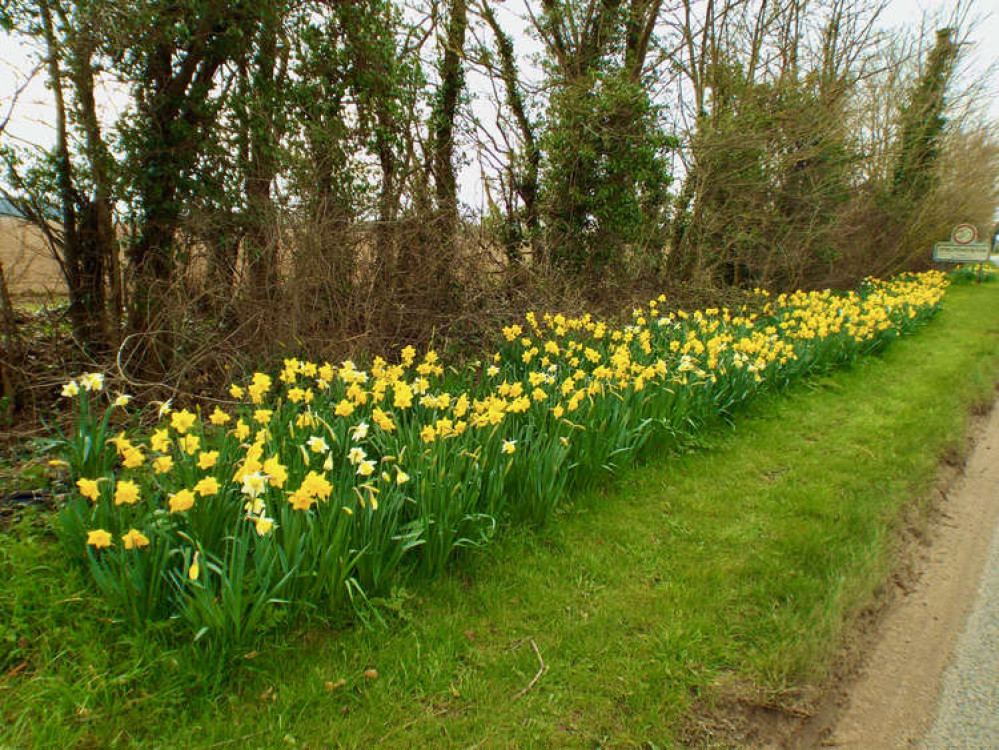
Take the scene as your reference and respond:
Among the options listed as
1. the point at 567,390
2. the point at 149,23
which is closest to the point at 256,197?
the point at 149,23

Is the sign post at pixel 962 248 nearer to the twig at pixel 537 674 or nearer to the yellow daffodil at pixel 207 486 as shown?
the twig at pixel 537 674

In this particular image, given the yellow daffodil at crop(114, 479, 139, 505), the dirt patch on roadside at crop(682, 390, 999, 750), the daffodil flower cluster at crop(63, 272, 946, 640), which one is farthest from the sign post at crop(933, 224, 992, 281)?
the yellow daffodil at crop(114, 479, 139, 505)

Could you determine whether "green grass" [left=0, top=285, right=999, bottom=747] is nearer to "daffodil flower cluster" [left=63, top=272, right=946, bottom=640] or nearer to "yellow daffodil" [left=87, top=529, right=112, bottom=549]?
"daffodil flower cluster" [left=63, top=272, right=946, bottom=640]

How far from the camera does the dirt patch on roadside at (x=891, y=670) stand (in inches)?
77.3

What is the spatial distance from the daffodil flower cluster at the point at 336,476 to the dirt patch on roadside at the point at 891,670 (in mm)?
1322

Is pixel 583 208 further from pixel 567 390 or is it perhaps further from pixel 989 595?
pixel 989 595

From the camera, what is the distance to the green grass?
1822mm

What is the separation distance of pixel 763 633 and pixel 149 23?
573 cm

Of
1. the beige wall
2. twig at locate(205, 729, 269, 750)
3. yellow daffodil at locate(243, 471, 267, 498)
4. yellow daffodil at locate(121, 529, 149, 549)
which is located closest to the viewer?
twig at locate(205, 729, 269, 750)

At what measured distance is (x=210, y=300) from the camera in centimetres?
485

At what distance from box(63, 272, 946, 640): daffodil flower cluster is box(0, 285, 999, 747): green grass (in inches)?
7.7

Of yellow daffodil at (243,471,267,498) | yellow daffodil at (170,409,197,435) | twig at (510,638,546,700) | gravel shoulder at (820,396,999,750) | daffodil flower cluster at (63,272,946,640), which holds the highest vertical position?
yellow daffodil at (170,409,197,435)

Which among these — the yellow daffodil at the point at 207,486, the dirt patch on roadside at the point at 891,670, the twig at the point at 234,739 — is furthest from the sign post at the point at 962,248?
the twig at the point at 234,739

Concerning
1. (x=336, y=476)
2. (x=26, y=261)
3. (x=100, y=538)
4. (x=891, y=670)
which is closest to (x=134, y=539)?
(x=100, y=538)
